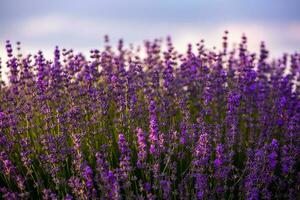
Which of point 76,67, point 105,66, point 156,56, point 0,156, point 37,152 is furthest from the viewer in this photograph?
point 156,56

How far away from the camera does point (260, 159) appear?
14.2 ft

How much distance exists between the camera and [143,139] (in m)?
4.10

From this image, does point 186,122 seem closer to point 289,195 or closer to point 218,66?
point 289,195

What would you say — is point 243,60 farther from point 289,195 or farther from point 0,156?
point 0,156

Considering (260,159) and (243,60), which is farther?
(243,60)

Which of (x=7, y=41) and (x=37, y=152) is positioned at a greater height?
(x=7, y=41)

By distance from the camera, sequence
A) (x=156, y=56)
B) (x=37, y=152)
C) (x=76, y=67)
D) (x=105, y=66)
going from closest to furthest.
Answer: (x=37, y=152), (x=76, y=67), (x=105, y=66), (x=156, y=56)

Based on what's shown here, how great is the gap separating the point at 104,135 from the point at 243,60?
269 cm

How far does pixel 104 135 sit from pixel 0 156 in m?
1.49

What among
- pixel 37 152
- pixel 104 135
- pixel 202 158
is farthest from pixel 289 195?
pixel 37 152

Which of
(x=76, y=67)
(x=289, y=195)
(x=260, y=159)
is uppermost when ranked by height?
(x=76, y=67)

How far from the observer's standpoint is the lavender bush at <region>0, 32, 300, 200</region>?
13.8 feet

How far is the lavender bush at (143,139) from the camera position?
4211mm

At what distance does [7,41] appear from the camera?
19.5 ft
